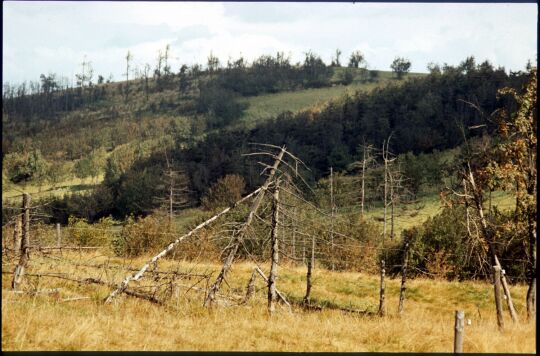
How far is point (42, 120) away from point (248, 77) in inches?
2331

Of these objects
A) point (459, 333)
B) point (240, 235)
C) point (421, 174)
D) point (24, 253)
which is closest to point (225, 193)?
point (421, 174)

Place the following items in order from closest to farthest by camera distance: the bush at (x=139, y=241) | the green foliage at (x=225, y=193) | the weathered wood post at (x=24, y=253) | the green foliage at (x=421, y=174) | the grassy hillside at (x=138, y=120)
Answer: the weathered wood post at (x=24, y=253) → the bush at (x=139, y=241) → the green foliage at (x=421, y=174) → the green foliage at (x=225, y=193) → the grassy hillside at (x=138, y=120)

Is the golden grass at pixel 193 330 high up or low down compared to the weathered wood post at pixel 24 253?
down

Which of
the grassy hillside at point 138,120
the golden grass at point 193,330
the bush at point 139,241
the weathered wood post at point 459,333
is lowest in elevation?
the bush at point 139,241

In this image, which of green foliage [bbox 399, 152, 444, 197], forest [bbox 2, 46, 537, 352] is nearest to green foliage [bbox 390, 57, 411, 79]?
forest [bbox 2, 46, 537, 352]

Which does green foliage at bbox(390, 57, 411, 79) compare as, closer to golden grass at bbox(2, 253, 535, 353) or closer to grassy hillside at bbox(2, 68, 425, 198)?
grassy hillside at bbox(2, 68, 425, 198)

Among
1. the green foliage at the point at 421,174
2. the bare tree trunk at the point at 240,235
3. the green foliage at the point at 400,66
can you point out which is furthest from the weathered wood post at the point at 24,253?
the green foliage at the point at 400,66

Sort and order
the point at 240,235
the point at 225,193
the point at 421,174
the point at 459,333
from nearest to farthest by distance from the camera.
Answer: the point at 459,333
the point at 240,235
the point at 421,174
the point at 225,193

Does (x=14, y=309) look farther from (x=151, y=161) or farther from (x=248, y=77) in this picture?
(x=248, y=77)


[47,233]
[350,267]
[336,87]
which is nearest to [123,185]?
[47,233]

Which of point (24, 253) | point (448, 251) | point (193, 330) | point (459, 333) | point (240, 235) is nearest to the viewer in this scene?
point (459, 333)

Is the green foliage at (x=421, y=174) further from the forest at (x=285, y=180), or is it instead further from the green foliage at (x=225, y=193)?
the green foliage at (x=225, y=193)

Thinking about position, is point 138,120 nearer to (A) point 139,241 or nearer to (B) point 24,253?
(A) point 139,241

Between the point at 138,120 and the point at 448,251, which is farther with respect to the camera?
the point at 138,120
